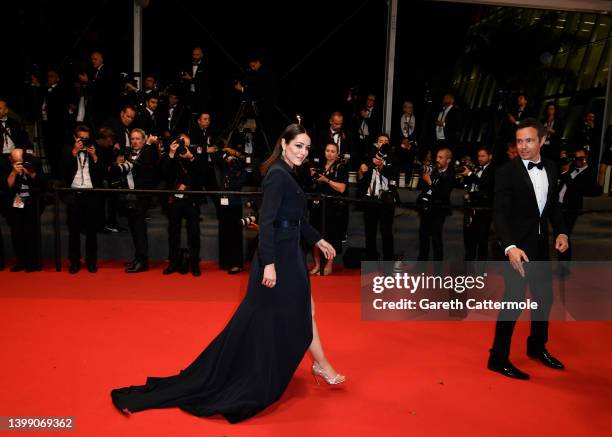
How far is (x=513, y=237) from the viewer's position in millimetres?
3729

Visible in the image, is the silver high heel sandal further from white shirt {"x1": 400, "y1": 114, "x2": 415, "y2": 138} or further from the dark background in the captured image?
the dark background

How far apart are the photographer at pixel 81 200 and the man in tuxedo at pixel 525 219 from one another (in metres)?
4.33

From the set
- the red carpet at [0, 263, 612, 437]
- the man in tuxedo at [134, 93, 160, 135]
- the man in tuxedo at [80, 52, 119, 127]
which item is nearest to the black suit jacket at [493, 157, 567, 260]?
the red carpet at [0, 263, 612, 437]

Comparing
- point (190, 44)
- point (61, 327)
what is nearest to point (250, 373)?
point (61, 327)

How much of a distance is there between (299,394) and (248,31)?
7941 mm

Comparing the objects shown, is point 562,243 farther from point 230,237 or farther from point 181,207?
point 181,207

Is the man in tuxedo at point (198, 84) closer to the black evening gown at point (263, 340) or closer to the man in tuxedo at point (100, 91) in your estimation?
the man in tuxedo at point (100, 91)

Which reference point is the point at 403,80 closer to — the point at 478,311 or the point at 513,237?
the point at 478,311

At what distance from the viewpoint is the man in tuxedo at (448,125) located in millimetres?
8648

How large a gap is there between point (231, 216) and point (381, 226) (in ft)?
5.40

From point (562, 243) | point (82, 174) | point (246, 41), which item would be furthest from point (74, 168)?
point (562, 243)

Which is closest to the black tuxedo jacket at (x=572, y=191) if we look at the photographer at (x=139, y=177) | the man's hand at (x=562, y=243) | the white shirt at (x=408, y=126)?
the white shirt at (x=408, y=126)

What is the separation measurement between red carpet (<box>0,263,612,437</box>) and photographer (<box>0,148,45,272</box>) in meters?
0.57

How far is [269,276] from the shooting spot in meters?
3.09
